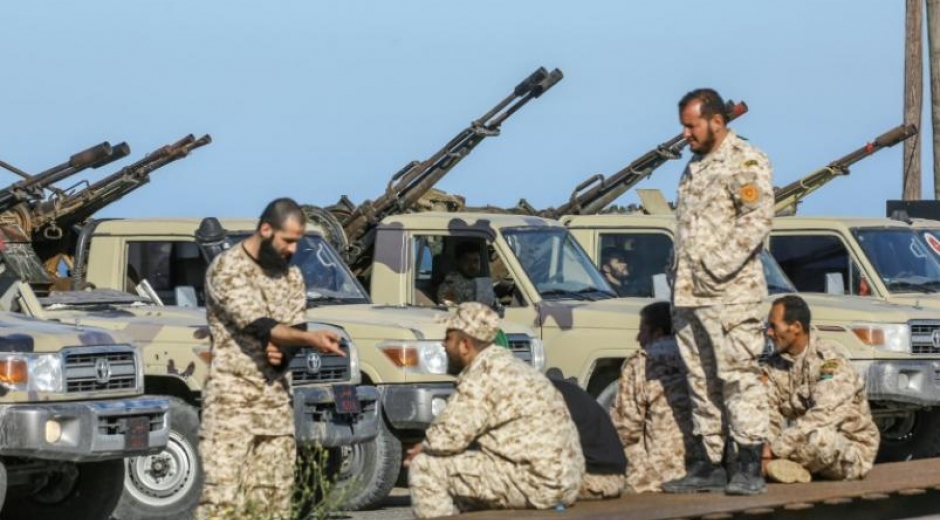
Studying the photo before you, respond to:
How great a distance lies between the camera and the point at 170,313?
13930 mm

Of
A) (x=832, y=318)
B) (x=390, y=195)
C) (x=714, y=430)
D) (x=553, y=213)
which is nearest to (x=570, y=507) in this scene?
(x=714, y=430)

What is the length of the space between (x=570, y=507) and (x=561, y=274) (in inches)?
244

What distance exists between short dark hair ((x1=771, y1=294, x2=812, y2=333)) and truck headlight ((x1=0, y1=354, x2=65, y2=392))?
399cm

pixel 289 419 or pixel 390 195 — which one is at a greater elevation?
pixel 390 195

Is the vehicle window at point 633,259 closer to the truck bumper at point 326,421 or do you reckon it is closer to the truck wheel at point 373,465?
the truck wheel at point 373,465

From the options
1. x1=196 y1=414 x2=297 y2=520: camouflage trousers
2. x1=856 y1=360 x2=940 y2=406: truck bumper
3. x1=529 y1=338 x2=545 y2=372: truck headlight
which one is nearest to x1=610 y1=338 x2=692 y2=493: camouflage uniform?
x1=196 y1=414 x2=297 y2=520: camouflage trousers

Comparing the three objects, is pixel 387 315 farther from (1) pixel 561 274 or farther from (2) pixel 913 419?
(2) pixel 913 419

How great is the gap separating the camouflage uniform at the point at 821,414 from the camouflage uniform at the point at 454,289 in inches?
154

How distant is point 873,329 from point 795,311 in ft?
13.9

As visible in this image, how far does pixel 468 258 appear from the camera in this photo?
1647 cm

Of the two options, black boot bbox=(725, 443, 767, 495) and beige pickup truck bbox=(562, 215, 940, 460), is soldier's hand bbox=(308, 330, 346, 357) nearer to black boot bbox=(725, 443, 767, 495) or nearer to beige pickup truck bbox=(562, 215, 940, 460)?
black boot bbox=(725, 443, 767, 495)

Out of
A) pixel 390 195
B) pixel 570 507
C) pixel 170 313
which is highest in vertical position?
pixel 390 195

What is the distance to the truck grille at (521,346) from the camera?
15066 millimetres

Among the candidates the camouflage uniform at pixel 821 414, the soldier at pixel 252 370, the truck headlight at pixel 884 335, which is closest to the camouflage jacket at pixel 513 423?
the soldier at pixel 252 370
